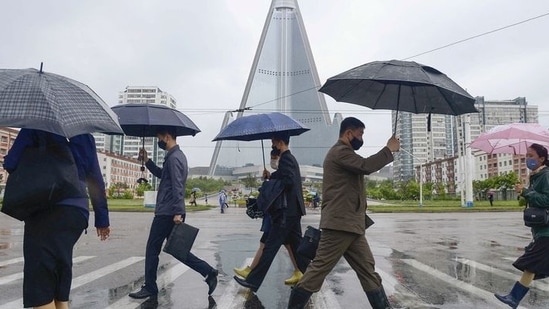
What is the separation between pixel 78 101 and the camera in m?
2.79

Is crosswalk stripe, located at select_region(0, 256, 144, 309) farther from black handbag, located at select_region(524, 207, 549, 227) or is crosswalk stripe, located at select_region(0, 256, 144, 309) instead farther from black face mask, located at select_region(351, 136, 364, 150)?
black handbag, located at select_region(524, 207, 549, 227)

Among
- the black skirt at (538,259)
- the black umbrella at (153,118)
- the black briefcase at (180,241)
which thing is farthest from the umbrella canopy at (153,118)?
the black skirt at (538,259)

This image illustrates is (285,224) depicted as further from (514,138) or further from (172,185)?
(514,138)

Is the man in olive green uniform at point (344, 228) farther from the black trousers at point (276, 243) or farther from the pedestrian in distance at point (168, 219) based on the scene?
the pedestrian in distance at point (168, 219)

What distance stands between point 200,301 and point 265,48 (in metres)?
94.2

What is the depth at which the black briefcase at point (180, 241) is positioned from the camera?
4719 millimetres

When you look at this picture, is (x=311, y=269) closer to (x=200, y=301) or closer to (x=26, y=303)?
(x=200, y=301)

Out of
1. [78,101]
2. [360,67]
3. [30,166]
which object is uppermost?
[360,67]

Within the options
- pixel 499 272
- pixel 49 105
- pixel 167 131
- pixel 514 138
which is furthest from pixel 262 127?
pixel 499 272

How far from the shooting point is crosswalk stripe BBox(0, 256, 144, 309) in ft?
14.9

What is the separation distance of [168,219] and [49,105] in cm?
246

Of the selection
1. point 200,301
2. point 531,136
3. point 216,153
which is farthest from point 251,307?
point 216,153

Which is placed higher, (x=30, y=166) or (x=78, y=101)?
(x=78, y=101)

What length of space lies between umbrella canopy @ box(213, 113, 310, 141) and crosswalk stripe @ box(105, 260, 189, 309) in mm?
1935
